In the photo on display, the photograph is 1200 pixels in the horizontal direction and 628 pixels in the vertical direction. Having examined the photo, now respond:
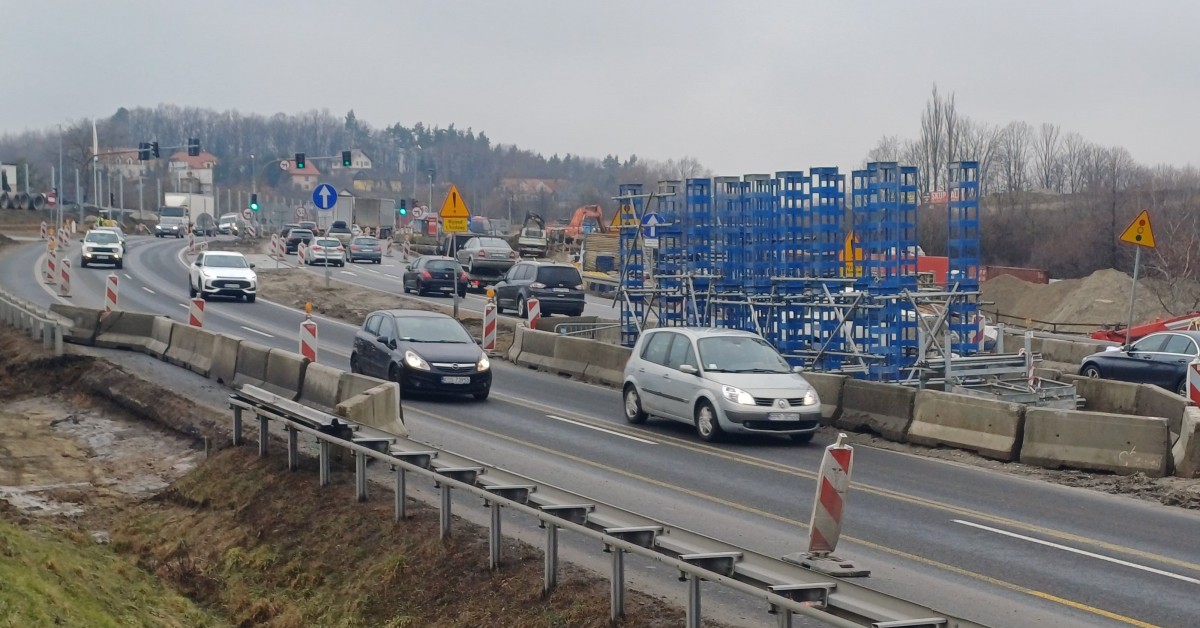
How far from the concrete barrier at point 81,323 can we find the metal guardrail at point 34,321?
35cm

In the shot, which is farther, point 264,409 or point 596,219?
point 596,219

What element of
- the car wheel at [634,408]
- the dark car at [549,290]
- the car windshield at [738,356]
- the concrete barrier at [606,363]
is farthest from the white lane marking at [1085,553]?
the dark car at [549,290]

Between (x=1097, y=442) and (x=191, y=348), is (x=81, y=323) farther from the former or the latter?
(x=1097, y=442)

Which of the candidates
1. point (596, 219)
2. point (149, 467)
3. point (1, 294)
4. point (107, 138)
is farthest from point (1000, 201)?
point (107, 138)

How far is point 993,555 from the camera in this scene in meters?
11.3

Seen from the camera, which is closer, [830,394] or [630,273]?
[830,394]

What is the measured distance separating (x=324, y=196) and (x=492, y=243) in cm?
1512

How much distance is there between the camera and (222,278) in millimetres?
40625

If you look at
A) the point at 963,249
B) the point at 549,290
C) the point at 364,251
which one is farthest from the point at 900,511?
the point at 364,251

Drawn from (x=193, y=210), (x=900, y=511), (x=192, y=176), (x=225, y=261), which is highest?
(x=192, y=176)

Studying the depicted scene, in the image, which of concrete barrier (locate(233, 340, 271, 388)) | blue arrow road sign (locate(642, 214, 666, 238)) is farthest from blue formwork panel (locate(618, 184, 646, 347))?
concrete barrier (locate(233, 340, 271, 388))

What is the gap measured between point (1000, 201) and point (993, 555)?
69.4 metres

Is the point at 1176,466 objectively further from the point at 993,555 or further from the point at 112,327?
the point at 112,327

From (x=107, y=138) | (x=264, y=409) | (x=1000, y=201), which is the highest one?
(x=107, y=138)
